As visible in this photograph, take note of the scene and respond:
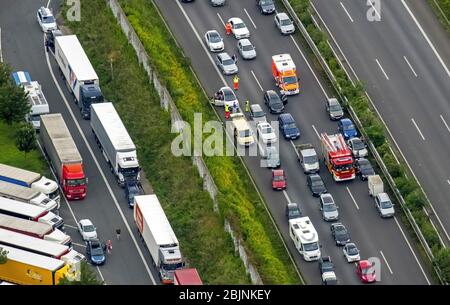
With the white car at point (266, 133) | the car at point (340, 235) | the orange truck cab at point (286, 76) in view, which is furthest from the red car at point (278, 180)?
the orange truck cab at point (286, 76)

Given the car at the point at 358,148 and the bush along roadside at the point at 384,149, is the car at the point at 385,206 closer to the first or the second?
the bush along roadside at the point at 384,149

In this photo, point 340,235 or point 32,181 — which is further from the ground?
point 32,181

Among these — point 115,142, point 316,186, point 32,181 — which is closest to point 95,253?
point 32,181

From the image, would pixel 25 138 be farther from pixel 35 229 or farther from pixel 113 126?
pixel 35 229

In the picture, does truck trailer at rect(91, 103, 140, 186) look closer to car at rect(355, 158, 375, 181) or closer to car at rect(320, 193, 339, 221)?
car at rect(320, 193, 339, 221)

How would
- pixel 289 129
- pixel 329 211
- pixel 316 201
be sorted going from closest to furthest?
pixel 329 211 < pixel 316 201 < pixel 289 129
